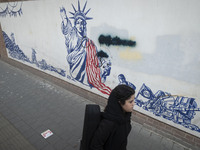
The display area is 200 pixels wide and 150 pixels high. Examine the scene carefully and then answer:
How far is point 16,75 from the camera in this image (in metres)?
7.41

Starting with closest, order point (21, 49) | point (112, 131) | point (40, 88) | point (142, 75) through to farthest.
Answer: point (112, 131), point (142, 75), point (40, 88), point (21, 49)

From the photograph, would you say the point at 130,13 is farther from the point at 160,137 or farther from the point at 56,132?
the point at 56,132

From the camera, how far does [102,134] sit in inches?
70.6

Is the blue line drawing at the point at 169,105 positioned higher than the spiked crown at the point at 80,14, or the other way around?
the spiked crown at the point at 80,14

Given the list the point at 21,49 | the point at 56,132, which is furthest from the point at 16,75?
the point at 56,132

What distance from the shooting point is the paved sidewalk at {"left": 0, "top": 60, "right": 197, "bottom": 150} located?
3.51 metres

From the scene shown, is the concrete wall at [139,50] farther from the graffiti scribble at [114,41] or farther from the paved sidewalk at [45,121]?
the paved sidewalk at [45,121]

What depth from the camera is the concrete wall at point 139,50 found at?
286 cm

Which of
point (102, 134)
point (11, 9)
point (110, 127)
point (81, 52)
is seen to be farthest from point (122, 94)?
point (11, 9)

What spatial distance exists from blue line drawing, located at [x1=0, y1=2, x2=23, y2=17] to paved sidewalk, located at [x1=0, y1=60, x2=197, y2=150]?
3156 millimetres

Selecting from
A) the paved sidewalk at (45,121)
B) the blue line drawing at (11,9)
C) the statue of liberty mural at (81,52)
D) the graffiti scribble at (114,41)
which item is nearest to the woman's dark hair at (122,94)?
the graffiti scribble at (114,41)

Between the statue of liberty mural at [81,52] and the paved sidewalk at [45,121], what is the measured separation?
992 millimetres

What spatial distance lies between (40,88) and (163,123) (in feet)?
15.7

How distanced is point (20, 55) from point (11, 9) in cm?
217
